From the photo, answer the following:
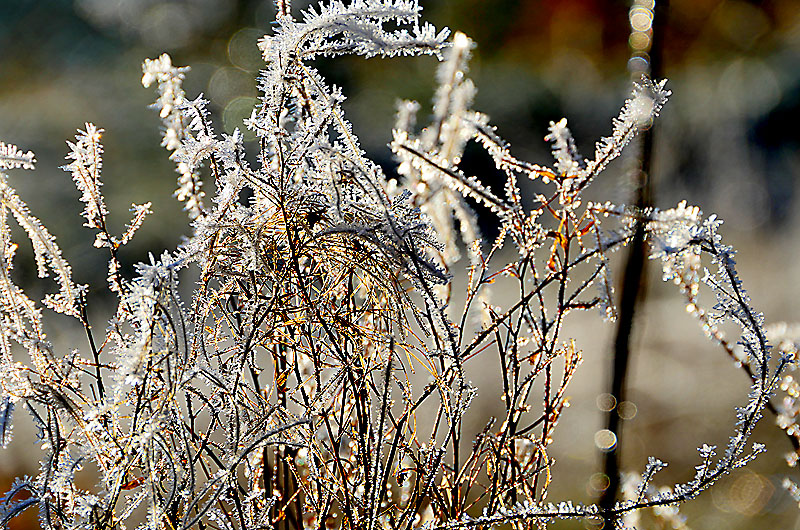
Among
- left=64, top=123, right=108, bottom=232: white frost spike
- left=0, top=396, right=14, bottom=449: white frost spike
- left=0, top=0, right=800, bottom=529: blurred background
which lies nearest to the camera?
left=0, top=396, right=14, bottom=449: white frost spike

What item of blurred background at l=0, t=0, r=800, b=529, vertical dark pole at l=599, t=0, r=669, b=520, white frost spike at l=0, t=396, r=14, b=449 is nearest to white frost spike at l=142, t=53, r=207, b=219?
white frost spike at l=0, t=396, r=14, b=449

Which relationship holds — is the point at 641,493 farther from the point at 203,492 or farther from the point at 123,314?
the point at 123,314

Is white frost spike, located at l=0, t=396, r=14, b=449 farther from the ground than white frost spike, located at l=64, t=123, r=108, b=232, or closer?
closer

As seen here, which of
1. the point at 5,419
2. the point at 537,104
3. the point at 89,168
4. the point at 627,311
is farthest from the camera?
the point at 537,104

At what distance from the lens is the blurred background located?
3.21 metres

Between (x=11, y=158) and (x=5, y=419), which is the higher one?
(x=11, y=158)

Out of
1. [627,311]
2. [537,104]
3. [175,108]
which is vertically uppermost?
[537,104]

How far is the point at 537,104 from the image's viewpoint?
548 cm

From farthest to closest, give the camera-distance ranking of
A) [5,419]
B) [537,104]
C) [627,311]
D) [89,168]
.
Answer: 1. [537,104]
2. [627,311]
3. [89,168]
4. [5,419]

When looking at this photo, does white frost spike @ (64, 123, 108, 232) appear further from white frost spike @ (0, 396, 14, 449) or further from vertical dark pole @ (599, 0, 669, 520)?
vertical dark pole @ (599, 0, 669, 520)

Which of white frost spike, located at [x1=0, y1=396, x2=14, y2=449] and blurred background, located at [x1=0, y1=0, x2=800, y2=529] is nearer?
white frost spike, located at [x1=0, y1=396, x2=14, y2=449]

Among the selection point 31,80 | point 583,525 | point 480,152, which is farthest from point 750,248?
point 31,80

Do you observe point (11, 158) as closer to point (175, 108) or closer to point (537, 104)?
point (175, 108)

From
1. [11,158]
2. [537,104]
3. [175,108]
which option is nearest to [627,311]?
[175,108]
